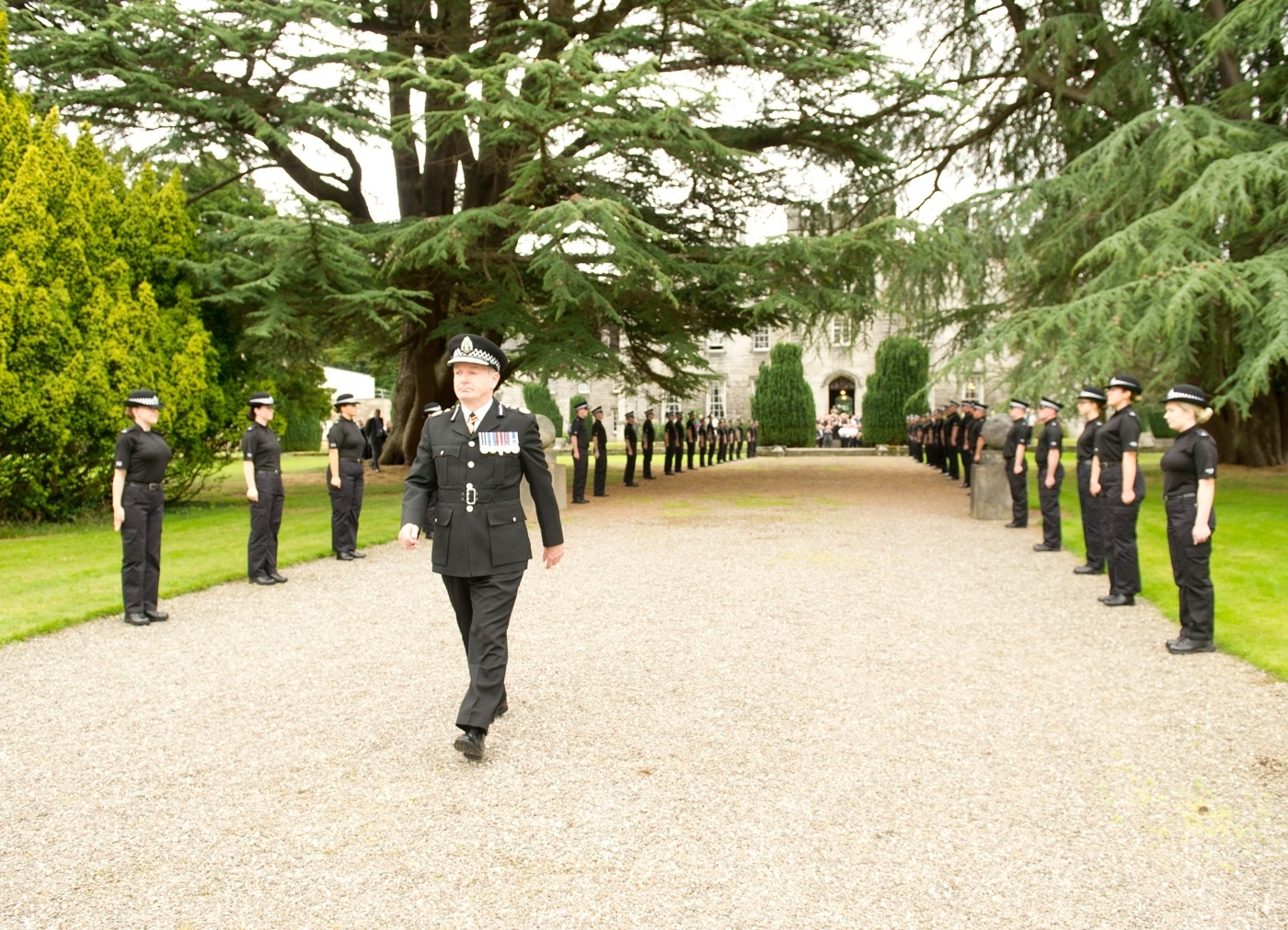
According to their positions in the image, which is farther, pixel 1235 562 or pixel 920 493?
pixel 920 493

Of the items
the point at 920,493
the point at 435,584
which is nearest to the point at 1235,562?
the point at 435,584

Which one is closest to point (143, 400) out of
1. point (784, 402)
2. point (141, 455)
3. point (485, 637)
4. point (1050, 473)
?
point (141, 455)

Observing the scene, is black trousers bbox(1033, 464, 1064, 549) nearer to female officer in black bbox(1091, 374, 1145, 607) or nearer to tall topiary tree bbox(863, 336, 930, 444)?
female officer in black bbox(1091, 374, 1145, 607)

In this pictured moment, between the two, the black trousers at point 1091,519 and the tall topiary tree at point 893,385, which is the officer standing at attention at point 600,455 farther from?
the tall topiary tree at point 893,385

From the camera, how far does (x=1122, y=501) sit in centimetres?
791

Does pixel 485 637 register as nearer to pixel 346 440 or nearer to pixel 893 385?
pixel 346 440

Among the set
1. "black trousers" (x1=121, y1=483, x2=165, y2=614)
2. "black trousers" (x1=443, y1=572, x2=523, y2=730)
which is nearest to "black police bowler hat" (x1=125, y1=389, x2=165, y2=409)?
"black trousers" (x1=121, y1=483, x2=165, y2=614)

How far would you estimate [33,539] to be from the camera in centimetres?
1259

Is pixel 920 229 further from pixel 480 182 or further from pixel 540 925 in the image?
pixel 540 925

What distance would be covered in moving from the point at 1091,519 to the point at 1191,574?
10.8ft

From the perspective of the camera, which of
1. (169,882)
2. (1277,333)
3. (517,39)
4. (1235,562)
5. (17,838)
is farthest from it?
(517,39)

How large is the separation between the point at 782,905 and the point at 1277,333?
40.1 feet

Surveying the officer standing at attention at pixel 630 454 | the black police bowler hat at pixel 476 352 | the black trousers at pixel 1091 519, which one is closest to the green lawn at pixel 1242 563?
the black trousers at pixel 1091 519

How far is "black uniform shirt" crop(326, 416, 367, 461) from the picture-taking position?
1096 cm
